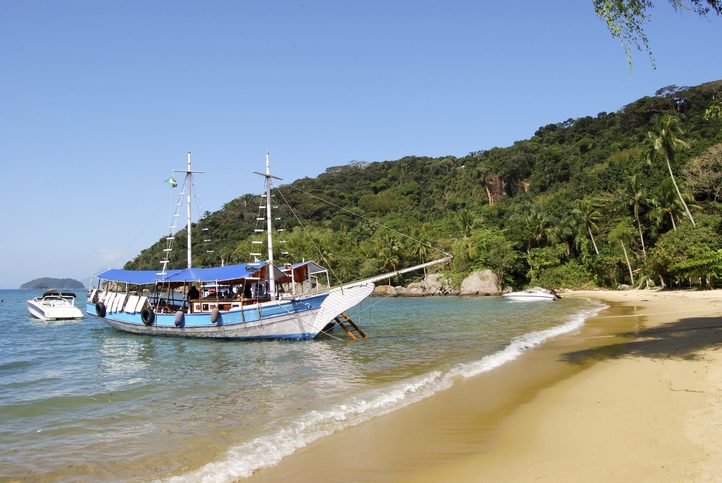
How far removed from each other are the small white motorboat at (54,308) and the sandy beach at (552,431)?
40736 millimetres

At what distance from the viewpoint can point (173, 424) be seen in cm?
970

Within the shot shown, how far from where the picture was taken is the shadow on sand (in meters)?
13.9

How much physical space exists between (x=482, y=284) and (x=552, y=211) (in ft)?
48.0

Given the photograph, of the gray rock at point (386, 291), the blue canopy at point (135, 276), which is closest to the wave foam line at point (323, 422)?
the blue canopy at point (135, 276)

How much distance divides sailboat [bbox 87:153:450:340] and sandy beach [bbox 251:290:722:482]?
35.4 ft

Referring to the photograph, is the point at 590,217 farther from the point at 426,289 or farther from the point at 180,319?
the point at 180,319

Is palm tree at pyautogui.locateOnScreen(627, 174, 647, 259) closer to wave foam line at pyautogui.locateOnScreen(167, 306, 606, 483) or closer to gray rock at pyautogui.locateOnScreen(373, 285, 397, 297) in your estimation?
gray rock at pyautogui.locateOnScreen(373, 285, 397, 297)

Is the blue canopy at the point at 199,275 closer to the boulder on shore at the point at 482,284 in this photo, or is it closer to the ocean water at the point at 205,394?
the ocean water at the point at 205,394

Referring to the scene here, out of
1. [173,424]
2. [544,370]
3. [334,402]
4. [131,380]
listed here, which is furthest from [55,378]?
[544,370]

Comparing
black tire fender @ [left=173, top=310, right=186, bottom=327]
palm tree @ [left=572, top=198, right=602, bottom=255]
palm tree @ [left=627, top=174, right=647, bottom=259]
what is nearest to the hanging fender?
black tire fender @ [left=173, top=310, right=186, bottom=327]

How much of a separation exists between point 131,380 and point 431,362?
8902 millimetres

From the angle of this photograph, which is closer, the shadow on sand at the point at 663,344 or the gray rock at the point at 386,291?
the shadow on sand at the point at 663,344

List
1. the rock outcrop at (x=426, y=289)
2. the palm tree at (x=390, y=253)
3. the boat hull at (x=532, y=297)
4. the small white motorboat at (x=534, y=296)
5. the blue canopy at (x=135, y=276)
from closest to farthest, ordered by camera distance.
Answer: the blue canopy at (x=135, y=276) < the boat hull at (x=532, y=297) < the small white motorboat at (x=534, y=296) < the rock outcrop at (x=426, y=289) < the palm tree at (x=390, y=253)

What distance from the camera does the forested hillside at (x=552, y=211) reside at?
159 ft
